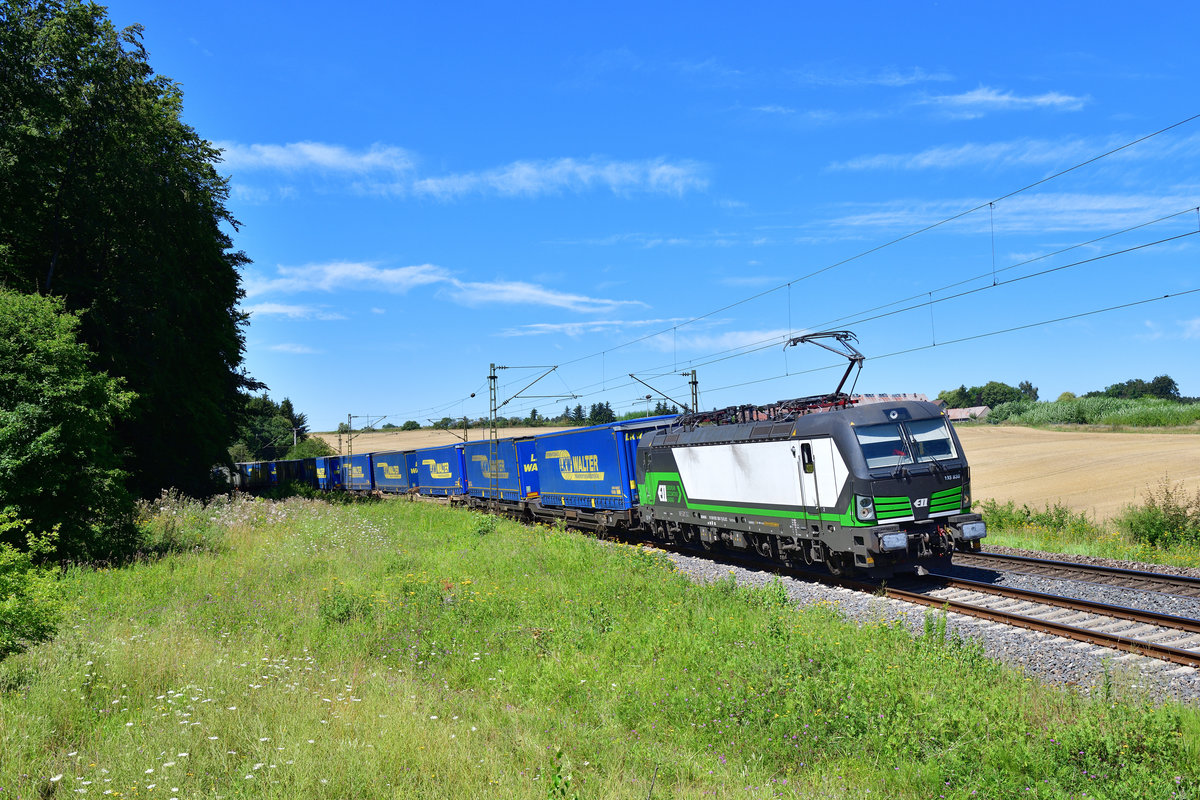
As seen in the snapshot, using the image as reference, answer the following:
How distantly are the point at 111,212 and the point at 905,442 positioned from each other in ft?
83.3

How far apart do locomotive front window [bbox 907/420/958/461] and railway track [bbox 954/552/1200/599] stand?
11.7 feet

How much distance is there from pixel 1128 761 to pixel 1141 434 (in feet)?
188

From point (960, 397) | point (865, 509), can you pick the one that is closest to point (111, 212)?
point (865, 509)

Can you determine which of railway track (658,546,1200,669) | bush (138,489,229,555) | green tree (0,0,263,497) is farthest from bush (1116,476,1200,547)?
green tree (0,0,263,497)

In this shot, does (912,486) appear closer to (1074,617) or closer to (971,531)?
(971,531)

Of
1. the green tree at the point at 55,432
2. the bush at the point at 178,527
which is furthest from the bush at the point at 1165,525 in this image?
the green tree at the point at 55,432

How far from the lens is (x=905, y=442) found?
1295 cm

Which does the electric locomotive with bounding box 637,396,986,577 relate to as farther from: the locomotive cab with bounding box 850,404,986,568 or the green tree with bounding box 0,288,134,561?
the green tree with bounding box 0,288,134,561

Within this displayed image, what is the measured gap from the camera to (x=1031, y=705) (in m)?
7.11

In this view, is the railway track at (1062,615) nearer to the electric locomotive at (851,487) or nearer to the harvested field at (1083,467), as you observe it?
the electric locomotive at (851,487)

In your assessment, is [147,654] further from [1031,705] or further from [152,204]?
[152,204]

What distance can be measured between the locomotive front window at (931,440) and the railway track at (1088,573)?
11.7 ft

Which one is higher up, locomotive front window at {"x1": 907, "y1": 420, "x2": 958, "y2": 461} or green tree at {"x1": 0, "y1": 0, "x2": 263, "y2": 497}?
green tree at {"x1": 0, "y1": 0, "x2": 263, "y2": 497}

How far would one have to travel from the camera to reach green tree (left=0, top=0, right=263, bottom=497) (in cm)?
2072
